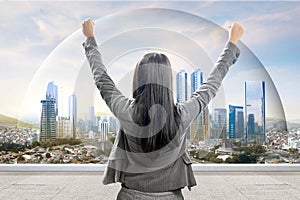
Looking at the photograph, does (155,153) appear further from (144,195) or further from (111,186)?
(111,186)

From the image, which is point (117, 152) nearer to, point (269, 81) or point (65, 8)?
point (269, 81)

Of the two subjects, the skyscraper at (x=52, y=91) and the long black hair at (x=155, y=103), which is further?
the skyscraper at (x=52, y=91)

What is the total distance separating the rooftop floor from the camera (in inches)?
86.3

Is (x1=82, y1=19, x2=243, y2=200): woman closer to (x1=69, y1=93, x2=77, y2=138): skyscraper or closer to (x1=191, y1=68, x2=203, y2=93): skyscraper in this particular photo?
(x1=191, y1=68, x2=203, y2=93): skyscraper

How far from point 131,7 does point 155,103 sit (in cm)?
211

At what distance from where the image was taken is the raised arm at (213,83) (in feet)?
2.86

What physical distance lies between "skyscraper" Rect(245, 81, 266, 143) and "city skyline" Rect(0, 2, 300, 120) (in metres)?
0.65

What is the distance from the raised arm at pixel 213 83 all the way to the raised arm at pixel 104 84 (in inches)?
5.6

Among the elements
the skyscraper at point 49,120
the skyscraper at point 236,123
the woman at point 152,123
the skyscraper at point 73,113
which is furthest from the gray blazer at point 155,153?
the skyscraper at point 236,123

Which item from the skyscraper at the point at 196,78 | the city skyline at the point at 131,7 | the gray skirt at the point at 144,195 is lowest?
the gray skirt at the point at 144,195

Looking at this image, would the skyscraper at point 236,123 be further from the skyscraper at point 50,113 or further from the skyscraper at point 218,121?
the skyscraper at point 50,113

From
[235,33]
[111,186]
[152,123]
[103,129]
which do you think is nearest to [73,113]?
[103,129]

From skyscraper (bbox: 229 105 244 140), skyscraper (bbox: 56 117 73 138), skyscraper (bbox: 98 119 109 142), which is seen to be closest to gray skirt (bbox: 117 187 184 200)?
skyscraper (bbox: 98 119 109 142)

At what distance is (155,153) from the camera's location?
89cm
